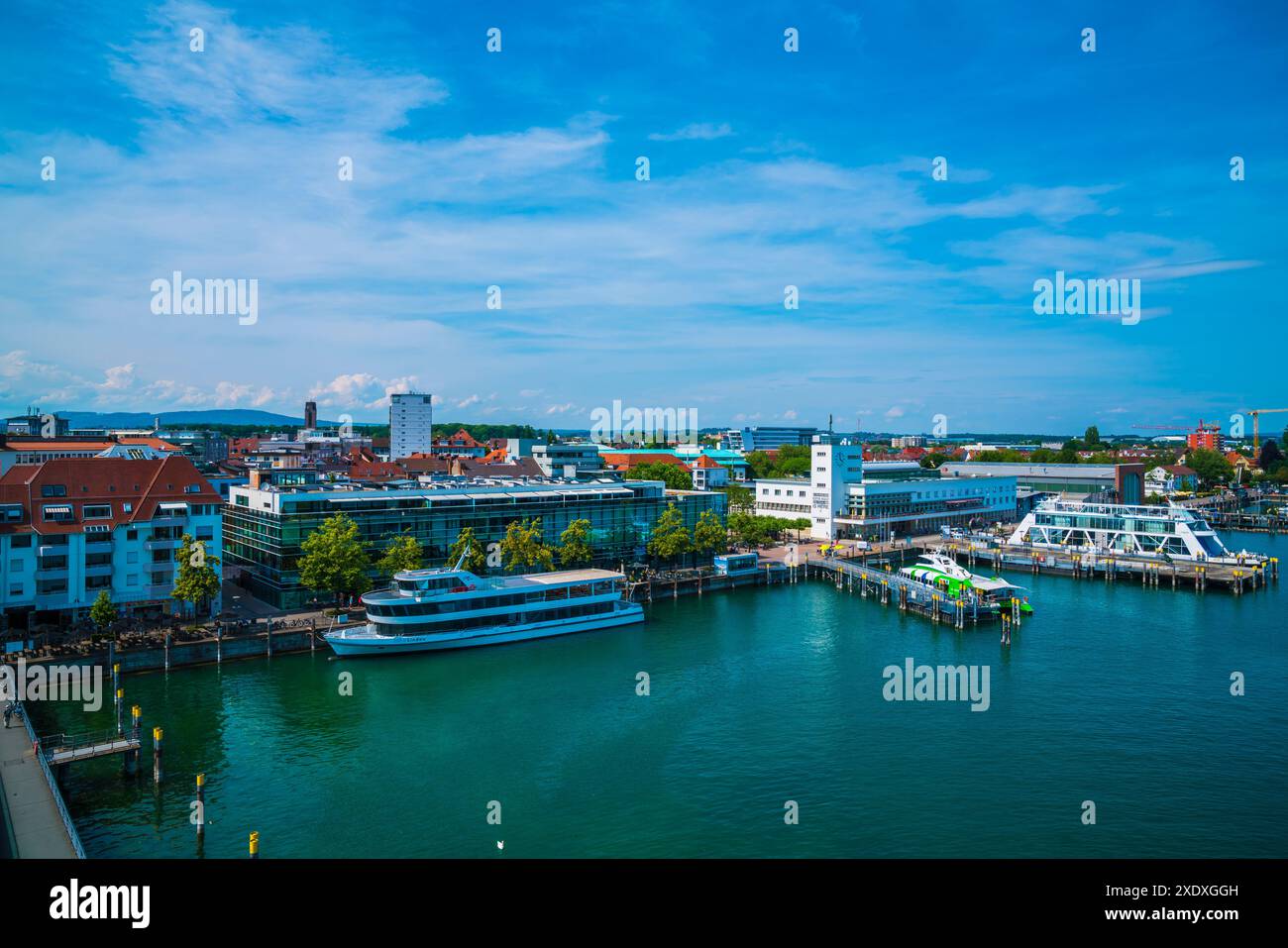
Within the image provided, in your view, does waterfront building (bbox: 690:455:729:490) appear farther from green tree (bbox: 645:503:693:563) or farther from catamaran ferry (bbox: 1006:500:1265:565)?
green tree (bbox: 645:503:693:563)

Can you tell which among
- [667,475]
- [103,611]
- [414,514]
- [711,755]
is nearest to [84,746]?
[103,611]

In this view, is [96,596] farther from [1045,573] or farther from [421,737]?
[1045,573]

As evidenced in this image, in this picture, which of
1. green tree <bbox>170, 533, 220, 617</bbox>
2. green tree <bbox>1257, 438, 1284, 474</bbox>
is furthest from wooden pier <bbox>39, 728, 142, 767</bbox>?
green tree <bbox>1257, 438, 1284, 474</bbox>

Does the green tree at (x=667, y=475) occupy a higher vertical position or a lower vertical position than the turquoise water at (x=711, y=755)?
higher

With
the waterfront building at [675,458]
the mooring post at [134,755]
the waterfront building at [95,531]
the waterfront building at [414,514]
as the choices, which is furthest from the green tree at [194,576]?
the waterfront building at [675,458]

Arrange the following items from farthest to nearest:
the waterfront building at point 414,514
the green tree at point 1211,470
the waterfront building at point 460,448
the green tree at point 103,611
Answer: the green tree at point 1211,470
the waterfront building at point 460,448
the waterfront building at point 414,514
the green tree at point 103,611

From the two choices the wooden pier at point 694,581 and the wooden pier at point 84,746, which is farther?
the wooden pier at point 694,581
